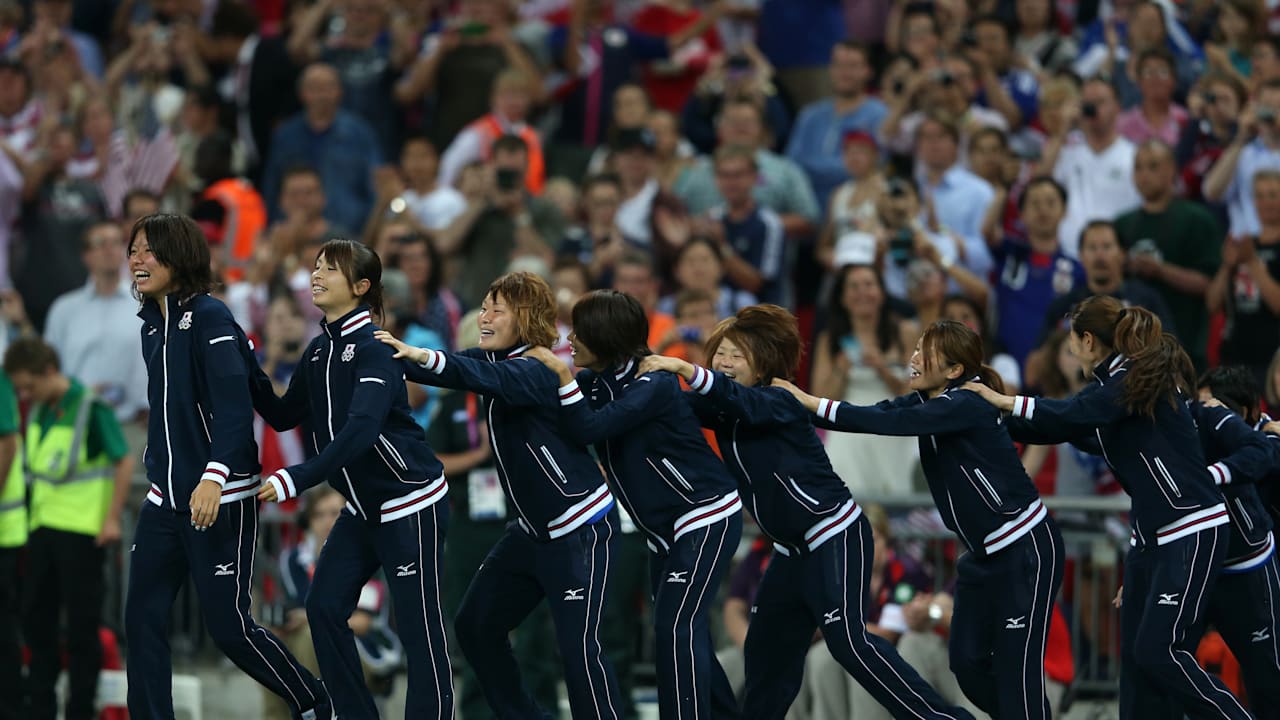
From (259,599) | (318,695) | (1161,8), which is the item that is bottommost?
(259,599)

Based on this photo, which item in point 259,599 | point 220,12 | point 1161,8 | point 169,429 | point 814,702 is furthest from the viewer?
point 220,12

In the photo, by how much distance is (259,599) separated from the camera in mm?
11438

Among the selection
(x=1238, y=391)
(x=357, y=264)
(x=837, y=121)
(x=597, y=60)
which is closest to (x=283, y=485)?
(x=357, y=264)

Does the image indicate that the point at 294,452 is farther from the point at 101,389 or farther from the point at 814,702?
the point at 814,702

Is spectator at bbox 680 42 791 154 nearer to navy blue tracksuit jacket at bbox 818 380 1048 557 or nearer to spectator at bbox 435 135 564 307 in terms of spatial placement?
spectator at bbox 435 135 564 307

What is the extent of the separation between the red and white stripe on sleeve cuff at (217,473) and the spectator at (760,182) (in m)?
6.07

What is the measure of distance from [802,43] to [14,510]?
752 cm

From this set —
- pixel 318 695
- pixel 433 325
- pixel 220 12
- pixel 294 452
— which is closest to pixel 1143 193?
pixel 433 325

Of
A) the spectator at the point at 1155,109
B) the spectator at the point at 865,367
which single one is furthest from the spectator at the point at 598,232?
the spectator at the point at 1155,109

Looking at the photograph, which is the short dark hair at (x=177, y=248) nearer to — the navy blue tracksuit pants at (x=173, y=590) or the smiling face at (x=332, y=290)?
the smiling face at (x=332, y=290)

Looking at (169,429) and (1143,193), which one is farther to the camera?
(1143,193)

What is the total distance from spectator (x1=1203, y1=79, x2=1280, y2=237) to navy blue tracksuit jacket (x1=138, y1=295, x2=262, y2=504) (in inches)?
261

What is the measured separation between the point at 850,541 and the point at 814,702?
2030 mm

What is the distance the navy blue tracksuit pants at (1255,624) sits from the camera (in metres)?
8.45
